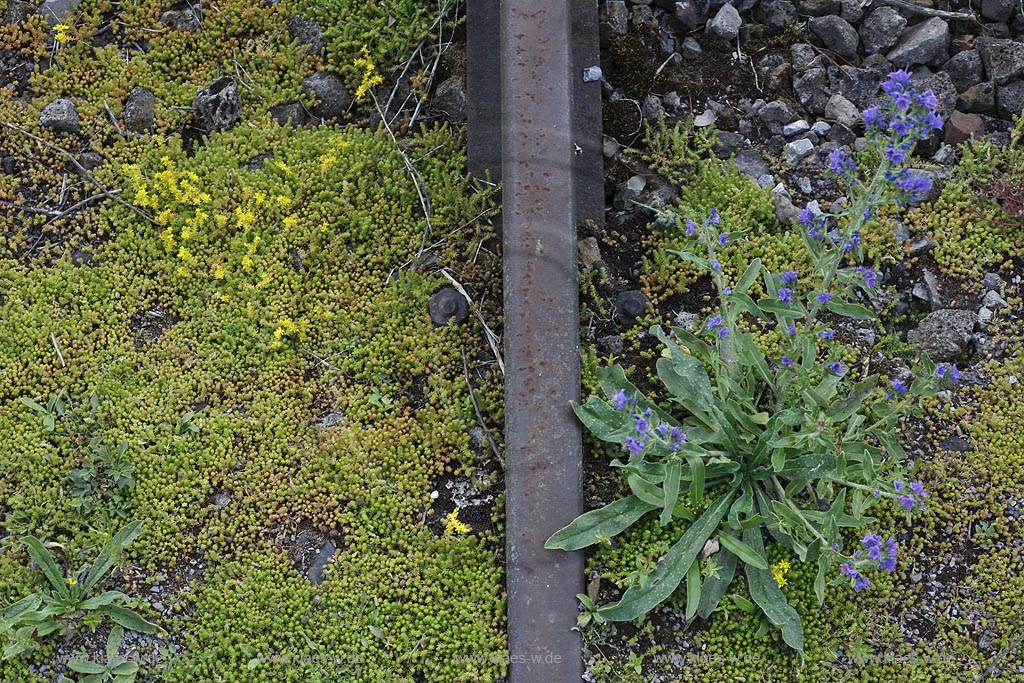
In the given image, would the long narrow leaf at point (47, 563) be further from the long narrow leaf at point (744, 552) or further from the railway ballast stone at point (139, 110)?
the long narrow leaf at point (744, 552)

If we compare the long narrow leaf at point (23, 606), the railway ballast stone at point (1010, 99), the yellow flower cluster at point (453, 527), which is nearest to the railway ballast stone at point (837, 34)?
the railway ballast stone at point (1010, 99)

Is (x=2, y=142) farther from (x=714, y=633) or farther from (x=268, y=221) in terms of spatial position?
(x=714, y=633)

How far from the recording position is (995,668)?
385 cm

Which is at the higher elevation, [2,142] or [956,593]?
[2,142]

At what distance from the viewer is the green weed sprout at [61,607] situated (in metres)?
3.82

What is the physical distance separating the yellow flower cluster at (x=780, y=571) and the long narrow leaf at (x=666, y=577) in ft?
0.99

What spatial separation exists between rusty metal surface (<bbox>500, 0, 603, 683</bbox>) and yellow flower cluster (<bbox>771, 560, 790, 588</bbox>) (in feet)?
2.65

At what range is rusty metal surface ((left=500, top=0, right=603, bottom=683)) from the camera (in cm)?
381

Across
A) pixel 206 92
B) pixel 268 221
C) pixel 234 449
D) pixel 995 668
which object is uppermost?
pixel 206 92

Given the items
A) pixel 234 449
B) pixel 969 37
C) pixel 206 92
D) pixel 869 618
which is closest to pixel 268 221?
pixel 206 92

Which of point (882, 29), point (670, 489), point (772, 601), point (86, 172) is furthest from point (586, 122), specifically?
point (86, 172)

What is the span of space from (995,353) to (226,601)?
3.69 meters

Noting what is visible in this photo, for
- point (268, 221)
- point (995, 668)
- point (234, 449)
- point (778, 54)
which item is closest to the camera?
point (995, 668)

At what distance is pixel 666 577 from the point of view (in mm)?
3818
